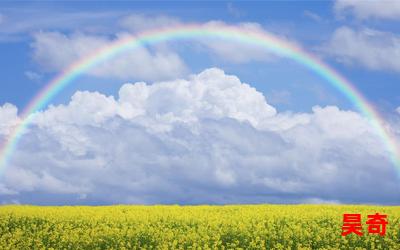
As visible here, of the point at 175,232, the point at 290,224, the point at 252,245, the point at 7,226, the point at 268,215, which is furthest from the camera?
the point at 7,226

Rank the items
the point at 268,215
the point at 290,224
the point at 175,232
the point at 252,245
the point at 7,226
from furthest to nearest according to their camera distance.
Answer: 1. the point at 7,226
2. the point at 268,215
3. the point at 290,224
4. the point at 175,232
5. the point at 252,245

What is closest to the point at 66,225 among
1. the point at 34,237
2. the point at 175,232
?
the point at 34,237

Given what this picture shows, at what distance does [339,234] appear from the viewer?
18.8 metres

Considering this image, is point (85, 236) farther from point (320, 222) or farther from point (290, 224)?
point (320, 222)

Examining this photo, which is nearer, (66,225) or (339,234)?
(339,234)

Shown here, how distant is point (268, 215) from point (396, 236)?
4576 mm

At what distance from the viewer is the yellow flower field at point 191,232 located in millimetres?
17953

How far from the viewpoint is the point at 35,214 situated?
24.7 metres

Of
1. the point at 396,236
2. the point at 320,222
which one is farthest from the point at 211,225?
the point at 396,236

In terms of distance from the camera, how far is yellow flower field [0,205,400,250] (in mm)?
17953

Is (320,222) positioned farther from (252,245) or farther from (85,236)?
(85,236)

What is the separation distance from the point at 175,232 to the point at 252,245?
98.2 inches

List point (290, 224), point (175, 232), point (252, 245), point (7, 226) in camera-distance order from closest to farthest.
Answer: point (252, 245) → point (175, 232) → point (290, 224) → point (7, 226)

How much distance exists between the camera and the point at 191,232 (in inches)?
760
